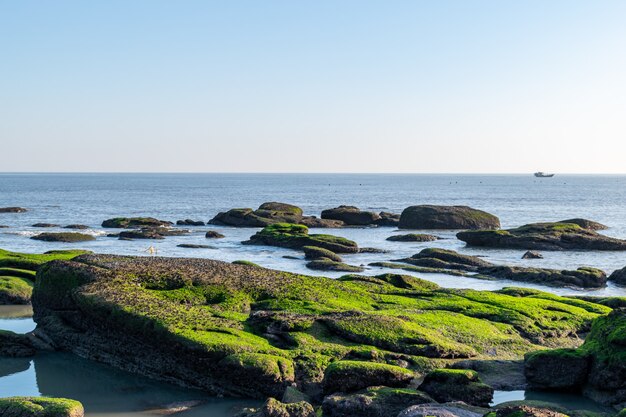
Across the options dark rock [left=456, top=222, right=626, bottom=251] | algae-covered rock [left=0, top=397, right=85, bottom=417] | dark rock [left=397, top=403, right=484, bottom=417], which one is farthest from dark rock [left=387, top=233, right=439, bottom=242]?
algae-covered rock [left=0, top=397, right=85, bottom=417]

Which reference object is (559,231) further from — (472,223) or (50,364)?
(50,364)

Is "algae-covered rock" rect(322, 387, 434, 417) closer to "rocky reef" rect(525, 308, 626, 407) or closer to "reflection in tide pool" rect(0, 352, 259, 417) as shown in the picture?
"reflection in tide pool" rect(0, 352, 259, 417)

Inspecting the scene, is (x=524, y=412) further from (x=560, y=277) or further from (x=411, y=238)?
(x=411, y=238)

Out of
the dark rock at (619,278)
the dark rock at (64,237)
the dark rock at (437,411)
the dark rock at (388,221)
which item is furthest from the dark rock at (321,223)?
the dark rock at (437,411)

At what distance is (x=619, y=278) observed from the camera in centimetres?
4838

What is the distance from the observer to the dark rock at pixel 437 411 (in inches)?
637

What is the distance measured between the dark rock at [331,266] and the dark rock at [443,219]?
40.1m

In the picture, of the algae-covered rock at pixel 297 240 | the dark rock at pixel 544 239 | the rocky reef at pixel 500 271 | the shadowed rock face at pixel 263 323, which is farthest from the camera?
the dark rock at pixel 544 239

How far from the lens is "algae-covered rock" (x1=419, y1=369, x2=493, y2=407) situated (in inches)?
742

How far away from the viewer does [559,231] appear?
71312mm

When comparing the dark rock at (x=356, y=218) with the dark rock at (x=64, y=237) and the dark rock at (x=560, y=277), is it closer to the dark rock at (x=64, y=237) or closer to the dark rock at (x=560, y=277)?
the dark rock at (x=64, y=237)

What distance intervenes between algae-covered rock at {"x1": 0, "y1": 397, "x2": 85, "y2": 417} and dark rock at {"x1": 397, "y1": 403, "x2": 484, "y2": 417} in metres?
8.37

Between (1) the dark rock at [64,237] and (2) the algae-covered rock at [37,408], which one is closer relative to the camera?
(2) the algae-covered rock at [37,408]

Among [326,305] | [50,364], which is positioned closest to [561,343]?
[326,305]
